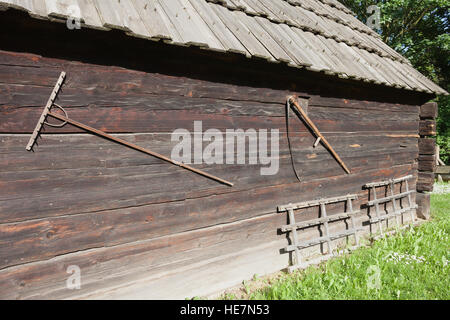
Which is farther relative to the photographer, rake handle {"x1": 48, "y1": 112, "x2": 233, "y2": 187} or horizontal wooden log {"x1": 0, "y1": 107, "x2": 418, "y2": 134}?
rake handle {"x1": 48, "y1": 112, "x2": 233, "y2": 187}

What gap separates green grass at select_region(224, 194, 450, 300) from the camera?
10.8 ft

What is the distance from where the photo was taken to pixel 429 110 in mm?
6113

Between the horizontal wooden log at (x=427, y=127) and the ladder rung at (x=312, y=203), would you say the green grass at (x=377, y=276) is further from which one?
the horizontal wooden log at (x=427, y=127)

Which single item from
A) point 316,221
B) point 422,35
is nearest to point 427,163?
point 316,221

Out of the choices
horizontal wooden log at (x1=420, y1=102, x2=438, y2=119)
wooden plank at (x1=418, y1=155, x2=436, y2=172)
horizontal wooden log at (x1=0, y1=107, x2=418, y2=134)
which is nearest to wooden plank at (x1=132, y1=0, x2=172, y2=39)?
horizontal wooden log at (x1=0, y1=107, x2=418, y2=134)

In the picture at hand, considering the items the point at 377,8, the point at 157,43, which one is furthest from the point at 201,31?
the point at 377,8

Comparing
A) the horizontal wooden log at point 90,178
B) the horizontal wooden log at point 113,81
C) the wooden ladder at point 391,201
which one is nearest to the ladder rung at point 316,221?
the wooden ladder at point 391,201

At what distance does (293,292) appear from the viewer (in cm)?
325

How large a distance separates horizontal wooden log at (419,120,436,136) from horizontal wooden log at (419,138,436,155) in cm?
14

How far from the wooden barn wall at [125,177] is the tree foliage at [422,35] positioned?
13044mm

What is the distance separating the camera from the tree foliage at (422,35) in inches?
535

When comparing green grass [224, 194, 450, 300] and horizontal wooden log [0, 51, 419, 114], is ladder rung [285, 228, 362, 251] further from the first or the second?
horizontal wooden log [0, 51, 419, 114]
